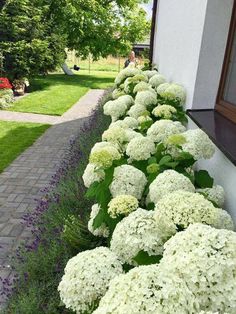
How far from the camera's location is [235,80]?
3.23m

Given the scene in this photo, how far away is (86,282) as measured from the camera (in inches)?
61.2

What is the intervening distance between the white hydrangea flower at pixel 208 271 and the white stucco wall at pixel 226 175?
43.5 inches

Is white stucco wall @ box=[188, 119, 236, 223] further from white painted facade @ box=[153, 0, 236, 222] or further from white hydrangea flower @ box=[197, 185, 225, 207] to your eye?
white hydrangea flower @ box=[197, 185, 225, 207]

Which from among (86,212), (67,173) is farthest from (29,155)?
(86,212)

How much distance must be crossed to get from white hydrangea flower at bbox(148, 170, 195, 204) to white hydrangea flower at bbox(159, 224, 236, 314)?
750mm

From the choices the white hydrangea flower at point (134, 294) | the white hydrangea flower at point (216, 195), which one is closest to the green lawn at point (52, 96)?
the white hydrangea flower at point (216, 195)

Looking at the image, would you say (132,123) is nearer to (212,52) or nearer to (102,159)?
(212,52)

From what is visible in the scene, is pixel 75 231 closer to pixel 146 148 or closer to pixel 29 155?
pixel 146 148

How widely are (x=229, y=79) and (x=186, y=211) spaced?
1995mm

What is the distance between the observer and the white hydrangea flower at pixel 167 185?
6.91 ft

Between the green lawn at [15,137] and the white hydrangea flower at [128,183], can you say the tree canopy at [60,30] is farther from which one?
the white hydrangea flower at [128,183]

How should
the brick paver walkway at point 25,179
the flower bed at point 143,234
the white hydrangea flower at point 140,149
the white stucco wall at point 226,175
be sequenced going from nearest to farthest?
1. the flower bed at point 143,234
2. the white stucco wall at point 226,175
3. the white hydrangea flower at point 140,149
4. the brick paver walkway at point 25,179

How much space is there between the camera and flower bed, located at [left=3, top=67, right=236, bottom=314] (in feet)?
4.00

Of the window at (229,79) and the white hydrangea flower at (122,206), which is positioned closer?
the white hydrangea flower at (122,206)
